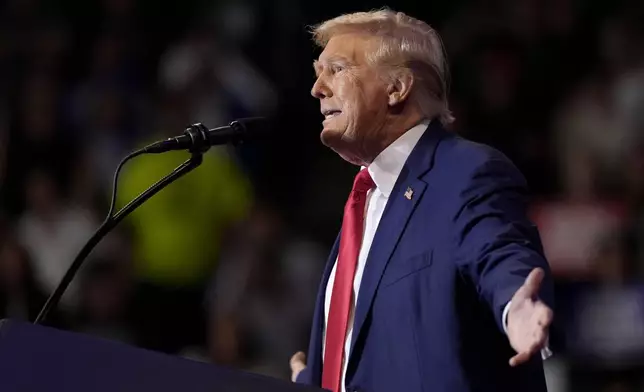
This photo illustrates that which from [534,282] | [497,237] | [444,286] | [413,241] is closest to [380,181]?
[413,241]

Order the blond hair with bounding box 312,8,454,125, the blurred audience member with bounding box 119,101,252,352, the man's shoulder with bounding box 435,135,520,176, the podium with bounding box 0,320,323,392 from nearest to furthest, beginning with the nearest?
1. the podium with bounding box 0,320,323,392
2. the man's shoulder with bounding box 435,135,520,176
3. the blond hair with bounding box 312,8,454,125
4. the blurred audience member with bounding box 119,101,252,352

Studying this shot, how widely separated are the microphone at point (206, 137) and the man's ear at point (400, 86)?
0.29 metres

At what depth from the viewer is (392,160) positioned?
9.13 ft

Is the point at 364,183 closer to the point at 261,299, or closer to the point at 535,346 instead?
the point at 535,346

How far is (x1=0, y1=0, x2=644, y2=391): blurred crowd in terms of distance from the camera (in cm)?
568

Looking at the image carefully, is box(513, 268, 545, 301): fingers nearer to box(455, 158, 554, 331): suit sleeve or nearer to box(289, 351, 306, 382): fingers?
box(455, 158, 554, 331): suit sleeve

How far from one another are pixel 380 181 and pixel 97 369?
2.52 feet

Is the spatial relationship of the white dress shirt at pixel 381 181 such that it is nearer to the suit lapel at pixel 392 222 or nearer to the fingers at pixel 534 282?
the suit lapel at pixel 392 222

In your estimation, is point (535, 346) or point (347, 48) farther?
point (347, 48)

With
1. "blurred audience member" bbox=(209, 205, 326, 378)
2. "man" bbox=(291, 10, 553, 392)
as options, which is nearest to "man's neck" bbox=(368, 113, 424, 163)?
"man" bbox=(291, 10, 553, 392)

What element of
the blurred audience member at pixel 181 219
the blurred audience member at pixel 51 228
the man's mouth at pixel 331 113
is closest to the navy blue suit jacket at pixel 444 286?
the man's mouth at pixel 331 113

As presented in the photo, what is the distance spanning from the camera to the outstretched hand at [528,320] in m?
2.05

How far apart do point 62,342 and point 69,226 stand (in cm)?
399

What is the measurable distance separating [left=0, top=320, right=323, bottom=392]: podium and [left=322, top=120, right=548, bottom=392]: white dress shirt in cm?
47
